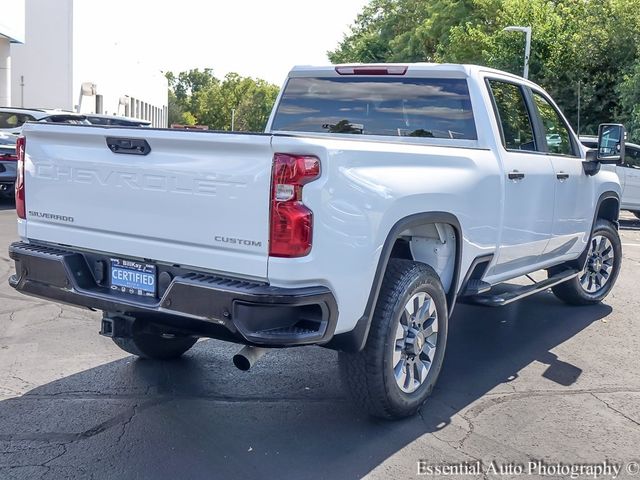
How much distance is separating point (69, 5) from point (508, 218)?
3090 cm

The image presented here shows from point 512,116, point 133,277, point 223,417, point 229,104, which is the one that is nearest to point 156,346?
point 223,417

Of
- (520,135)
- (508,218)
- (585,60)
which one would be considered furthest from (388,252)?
(585,60)

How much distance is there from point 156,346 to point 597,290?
15.3ft

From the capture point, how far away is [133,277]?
4277mm

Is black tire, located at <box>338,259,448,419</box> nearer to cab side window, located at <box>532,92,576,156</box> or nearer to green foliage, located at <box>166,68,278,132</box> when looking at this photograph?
cab side window, located at <box>532,92,576,156</box>

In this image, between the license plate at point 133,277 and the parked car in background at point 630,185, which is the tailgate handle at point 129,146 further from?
the parked car in background at point 630,185

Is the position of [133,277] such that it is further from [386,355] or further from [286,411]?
[386,355]

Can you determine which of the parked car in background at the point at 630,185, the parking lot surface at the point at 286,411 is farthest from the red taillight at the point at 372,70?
the parked car in background at the point at 630,185

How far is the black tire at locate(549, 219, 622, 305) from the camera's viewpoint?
7741 mm

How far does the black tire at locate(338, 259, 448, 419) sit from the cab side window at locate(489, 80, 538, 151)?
5.44 feet

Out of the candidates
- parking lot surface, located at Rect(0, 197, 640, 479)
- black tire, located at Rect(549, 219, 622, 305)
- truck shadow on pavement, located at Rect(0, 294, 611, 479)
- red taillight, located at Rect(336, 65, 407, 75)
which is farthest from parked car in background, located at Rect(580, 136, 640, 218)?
red taillight, located at Rect(336, 65, 407, 75)

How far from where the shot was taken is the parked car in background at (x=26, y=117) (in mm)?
14438

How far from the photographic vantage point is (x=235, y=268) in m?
3.90

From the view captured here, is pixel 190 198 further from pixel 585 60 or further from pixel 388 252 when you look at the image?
pixel 585 60
